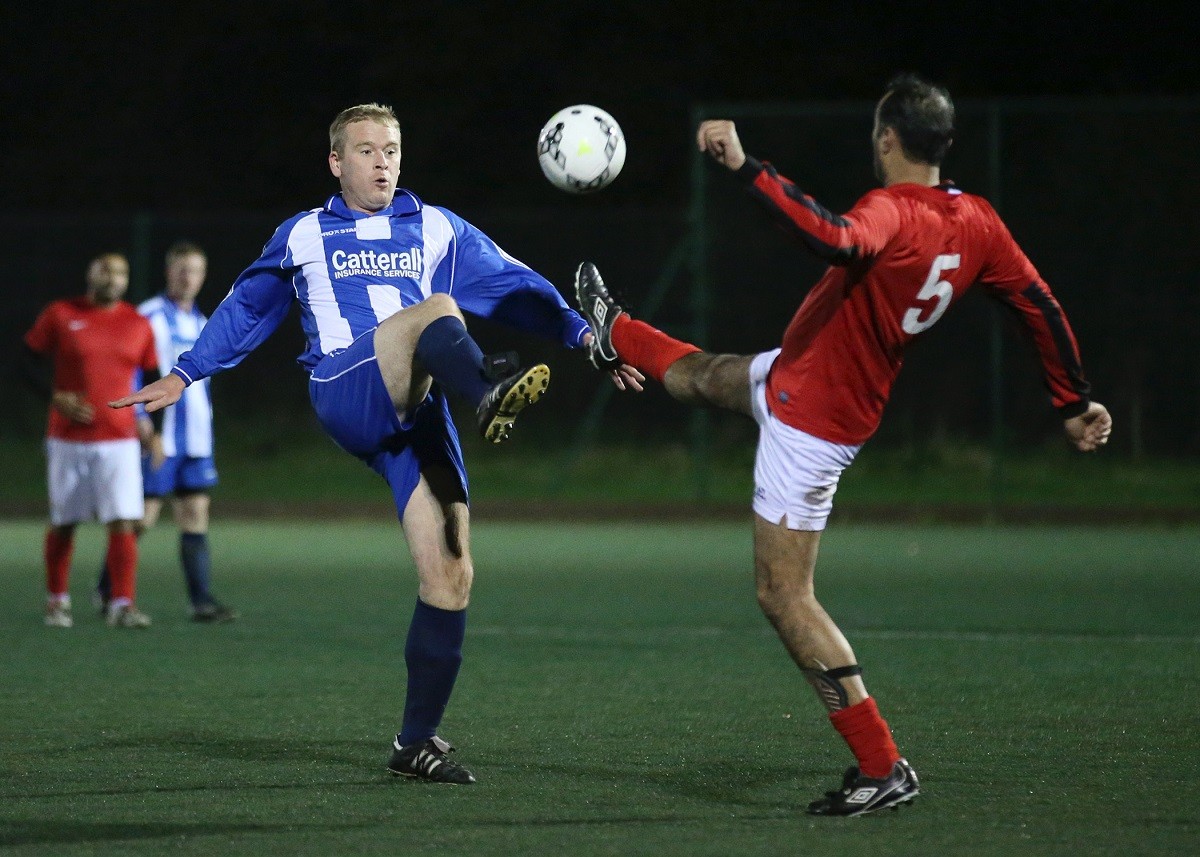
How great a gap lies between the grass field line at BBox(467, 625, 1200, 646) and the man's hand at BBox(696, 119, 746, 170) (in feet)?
16.1

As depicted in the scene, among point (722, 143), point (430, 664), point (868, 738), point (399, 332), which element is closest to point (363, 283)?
point (399, 332)

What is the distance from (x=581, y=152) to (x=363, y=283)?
0.84m

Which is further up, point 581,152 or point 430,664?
point 581,152

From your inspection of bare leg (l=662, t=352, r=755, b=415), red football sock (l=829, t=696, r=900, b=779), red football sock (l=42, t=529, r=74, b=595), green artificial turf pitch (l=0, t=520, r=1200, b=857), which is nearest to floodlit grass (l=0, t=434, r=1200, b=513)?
green artificial turf pitch (l=0, t=520, r=1200, b=857)

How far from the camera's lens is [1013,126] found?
17.0 metres

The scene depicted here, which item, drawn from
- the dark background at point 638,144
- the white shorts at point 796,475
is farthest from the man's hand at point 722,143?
the dark background at point 638,144

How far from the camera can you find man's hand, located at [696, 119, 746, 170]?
4.73 metres

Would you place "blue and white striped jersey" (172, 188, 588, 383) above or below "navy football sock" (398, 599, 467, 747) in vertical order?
above

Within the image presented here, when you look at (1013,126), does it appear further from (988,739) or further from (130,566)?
(988,739)

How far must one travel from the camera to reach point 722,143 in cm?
474

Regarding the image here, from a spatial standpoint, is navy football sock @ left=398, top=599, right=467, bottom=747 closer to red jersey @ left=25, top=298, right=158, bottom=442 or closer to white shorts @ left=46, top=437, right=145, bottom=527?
white shorts @ left=46, top=437, right=145, bottom=527

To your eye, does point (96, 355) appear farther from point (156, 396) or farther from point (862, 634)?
point (156, 396)

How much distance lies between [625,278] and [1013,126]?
4.41m

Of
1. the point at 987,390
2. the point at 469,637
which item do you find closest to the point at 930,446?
the point at 987,390
